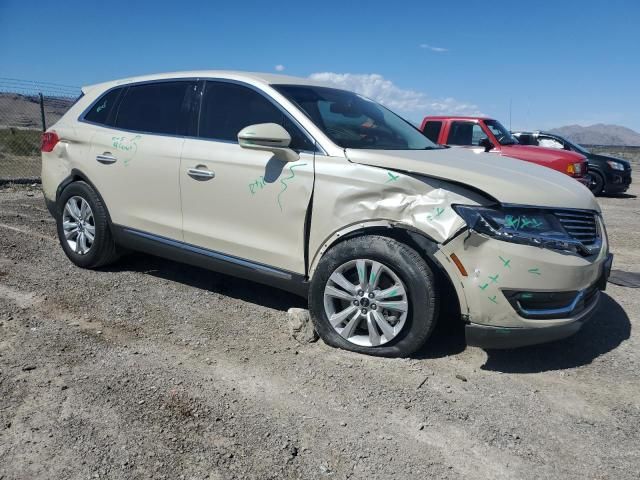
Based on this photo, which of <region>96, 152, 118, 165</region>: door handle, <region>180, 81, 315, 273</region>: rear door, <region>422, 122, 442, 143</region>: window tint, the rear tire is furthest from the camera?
the rear tire

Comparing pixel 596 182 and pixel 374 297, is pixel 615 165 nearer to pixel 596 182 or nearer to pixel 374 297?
pixel 596 182

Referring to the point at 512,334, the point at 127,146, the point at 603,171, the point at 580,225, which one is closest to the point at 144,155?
the point at 127,146

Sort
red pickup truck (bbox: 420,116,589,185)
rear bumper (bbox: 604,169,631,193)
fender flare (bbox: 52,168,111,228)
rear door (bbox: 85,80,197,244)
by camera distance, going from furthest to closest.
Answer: rear bumper (bbox: 604,169,631,193) < red pickup truck (bbox: 420,116,589,185) < fender flare (bbox: 52,168,111,228) < rear door (bbox: 85,80,197,244)

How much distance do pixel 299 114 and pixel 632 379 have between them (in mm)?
2790

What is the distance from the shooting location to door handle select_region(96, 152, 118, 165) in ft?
16.0

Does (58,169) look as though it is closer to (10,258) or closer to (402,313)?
(10,258)

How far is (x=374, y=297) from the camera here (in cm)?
356

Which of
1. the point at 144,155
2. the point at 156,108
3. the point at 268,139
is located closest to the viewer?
the point at 268,139

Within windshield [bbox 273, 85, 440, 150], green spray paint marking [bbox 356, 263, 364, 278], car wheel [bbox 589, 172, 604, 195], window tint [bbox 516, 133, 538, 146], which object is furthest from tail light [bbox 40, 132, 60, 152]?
car wheel [bbox 589, 172, 604, 195]

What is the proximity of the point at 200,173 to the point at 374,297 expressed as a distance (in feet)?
5.53

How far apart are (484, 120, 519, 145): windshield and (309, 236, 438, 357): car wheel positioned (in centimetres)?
847

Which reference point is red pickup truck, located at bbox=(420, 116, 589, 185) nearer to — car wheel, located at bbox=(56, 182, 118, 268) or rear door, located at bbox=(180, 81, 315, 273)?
rear door, located at bbox=(180, 81, 315, 273)

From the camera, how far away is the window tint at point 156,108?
4.58m

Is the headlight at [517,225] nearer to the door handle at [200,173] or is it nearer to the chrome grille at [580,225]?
the chrome grille at [580,225]
